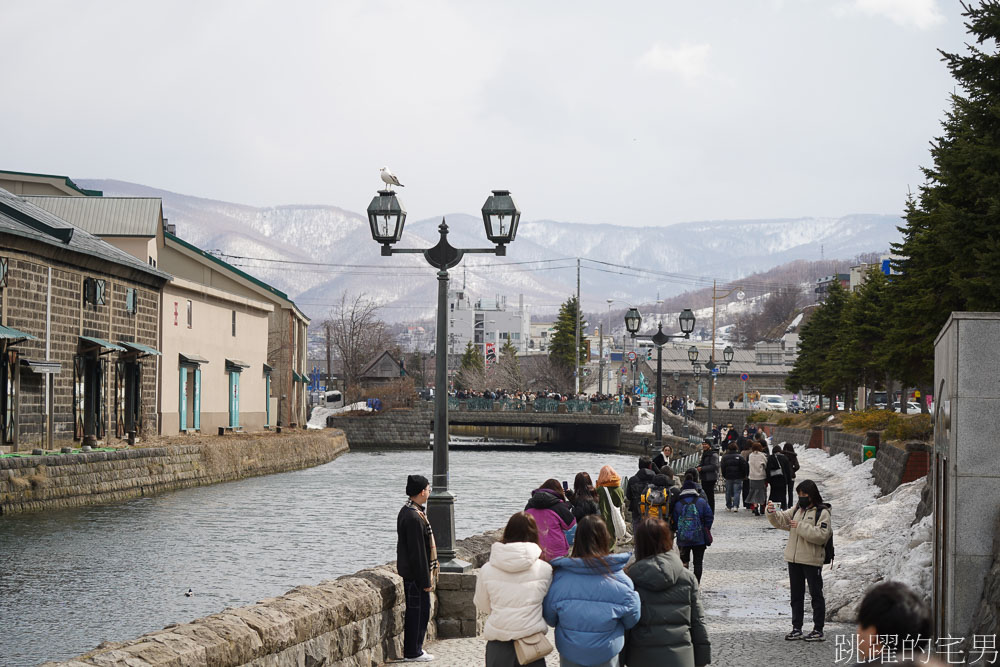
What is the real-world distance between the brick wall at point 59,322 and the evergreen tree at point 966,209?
2344 cm

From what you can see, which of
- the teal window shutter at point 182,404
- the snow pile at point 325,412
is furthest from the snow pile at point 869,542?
the snow pile at point 325,412

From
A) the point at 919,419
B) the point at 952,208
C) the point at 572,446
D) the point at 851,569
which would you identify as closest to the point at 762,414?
the point at 572,446

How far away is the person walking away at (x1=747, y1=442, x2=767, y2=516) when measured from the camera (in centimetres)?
2641

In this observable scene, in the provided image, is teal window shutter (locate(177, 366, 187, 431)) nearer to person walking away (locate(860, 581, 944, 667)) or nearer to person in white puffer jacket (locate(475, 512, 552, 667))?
person in white puffer jacket (locate(475, 512, 552, 667))

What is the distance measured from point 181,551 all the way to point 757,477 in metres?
12.4

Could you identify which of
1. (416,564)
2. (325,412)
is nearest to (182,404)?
(416,564)

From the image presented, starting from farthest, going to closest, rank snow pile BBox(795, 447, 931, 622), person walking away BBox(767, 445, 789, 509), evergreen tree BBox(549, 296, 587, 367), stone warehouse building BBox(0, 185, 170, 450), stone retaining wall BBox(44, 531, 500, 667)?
1. evergreen tree BBox(549, 296, 587, 367)
2. stone warehouse building BBox(0, 185, 170, 450)
3. person walking away BBox(767, 445, 789, 509)
4. snow pile BBox(795, 447, 931, 622)
5. stone retaining wall BBox(44, 531, 500, 667)

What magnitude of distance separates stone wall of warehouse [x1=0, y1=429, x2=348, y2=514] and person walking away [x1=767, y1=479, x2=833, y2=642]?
21.0 meters

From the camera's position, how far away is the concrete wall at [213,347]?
47.4 m

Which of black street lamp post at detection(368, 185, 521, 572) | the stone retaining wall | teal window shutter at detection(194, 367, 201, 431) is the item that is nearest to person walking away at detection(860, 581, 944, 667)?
the stone retaining wall

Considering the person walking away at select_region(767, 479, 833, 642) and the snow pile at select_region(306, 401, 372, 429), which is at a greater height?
the person walking away at select_region(767, 479, 833, 642)

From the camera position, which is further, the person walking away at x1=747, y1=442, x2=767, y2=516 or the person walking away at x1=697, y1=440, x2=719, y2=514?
the person walking away at x1=747, y1=442, x2=767, y2=516

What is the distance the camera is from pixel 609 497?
15.4 meters

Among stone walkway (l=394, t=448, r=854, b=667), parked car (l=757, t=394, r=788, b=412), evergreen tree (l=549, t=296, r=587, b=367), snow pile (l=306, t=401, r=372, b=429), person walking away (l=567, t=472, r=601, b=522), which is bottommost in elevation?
snow pile (l=306, t=401, r=372, b=429)
